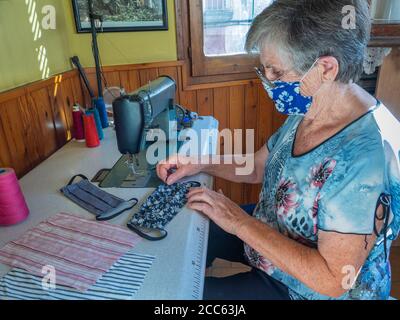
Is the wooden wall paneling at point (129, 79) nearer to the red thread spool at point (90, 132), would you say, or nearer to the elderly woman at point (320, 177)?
the red thread spool at point (90, 132)

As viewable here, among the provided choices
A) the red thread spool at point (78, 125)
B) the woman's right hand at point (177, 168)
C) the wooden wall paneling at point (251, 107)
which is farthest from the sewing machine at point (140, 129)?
the wooden wall paneling at point (251, 107)

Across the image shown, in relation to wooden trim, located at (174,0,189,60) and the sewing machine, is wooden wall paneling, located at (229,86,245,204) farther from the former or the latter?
the sewing machine

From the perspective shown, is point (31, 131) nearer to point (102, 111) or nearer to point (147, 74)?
point (102, 111)

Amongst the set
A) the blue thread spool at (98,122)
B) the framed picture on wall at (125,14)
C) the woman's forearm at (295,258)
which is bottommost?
the woman's forearm at (295,258)

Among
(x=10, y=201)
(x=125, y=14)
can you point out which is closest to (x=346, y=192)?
(x=10, y=201)

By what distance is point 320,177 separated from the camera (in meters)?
0.79

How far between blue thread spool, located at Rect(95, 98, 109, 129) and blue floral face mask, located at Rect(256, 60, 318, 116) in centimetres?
94

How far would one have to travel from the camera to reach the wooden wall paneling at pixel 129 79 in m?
1.83

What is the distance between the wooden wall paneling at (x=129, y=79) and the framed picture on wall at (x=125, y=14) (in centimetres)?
23

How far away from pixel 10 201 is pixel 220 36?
1515 mm

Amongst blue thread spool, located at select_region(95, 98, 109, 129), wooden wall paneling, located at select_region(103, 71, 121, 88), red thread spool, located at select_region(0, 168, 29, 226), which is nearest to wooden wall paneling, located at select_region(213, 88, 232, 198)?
wooden wall paneling, located at select_region(103, 71, 121, 88)

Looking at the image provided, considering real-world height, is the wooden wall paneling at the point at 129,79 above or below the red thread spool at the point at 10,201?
above
